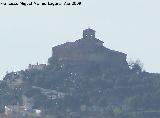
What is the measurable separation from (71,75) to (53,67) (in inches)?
160

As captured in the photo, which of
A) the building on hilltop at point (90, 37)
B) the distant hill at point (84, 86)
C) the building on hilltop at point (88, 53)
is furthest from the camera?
the building on hilltop at point (90, 37)

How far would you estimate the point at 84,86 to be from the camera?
5157 inches

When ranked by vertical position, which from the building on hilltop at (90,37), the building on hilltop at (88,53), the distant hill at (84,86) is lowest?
the distant hill at (84,86)

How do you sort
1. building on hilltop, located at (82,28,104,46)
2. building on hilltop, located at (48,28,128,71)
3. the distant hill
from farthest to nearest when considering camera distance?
building on hilltop, located at (82,28,104,46), building on hilltop, located at (48,28,128,71), the distant hill

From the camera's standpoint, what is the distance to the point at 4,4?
185 feet

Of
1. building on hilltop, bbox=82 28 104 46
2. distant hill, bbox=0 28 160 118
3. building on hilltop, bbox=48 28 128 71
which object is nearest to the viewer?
distant hill, bbox=0 28 160 118

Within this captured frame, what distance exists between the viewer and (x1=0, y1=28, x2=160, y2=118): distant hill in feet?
408

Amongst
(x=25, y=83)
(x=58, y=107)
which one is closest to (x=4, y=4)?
(x=58, y=107)

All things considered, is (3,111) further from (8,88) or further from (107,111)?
(107,111)

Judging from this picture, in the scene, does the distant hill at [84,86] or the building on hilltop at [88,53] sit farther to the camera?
the building on hilltop at [88,53]

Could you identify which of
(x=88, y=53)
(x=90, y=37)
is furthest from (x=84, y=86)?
(x=90, y=37)

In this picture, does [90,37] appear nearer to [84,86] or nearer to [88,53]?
[88,53]

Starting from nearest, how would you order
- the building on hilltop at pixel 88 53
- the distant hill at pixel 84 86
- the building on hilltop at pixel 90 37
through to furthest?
the distant hill at pixel 84 86 → the building on hilltop at pixel 88 53 → the building on hilltop at pixel 90 37

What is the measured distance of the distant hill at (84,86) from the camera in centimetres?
12450
